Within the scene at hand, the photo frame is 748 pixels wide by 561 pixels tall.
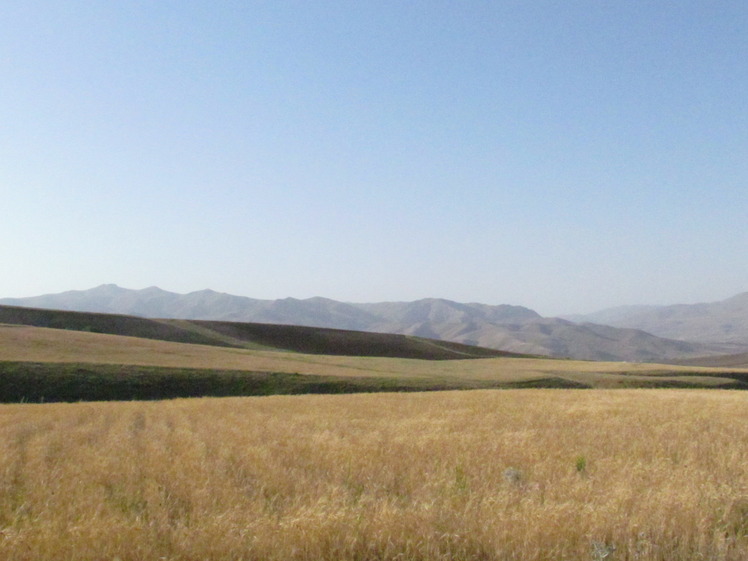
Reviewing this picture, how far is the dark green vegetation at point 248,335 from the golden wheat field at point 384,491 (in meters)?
74.9

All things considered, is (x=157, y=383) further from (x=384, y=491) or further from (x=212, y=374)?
(x=384, y=491)

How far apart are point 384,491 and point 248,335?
314 ft

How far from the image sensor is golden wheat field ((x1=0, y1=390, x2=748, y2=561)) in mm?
5871

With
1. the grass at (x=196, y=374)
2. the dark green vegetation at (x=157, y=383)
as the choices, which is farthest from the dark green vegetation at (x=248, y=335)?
the dark green vegetation at (x=157, y=383)

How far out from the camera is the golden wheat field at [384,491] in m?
5.87

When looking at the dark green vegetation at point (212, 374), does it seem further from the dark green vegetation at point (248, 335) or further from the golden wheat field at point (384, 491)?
the dark green vegetation at point (248, 335)

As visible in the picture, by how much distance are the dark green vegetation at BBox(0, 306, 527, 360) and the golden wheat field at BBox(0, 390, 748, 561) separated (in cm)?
7494

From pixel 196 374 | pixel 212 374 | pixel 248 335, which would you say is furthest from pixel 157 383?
pixel 248 335

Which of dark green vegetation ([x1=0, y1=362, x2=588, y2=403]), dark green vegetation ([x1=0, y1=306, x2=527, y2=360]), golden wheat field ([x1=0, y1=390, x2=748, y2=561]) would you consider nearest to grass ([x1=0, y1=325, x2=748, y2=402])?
dark green vegetation ([x1=0, y1=362, x2=588, y2=403])

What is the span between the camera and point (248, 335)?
101 metres

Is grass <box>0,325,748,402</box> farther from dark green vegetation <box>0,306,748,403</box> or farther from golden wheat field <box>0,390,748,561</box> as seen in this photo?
golden wheat field <box>0,390,748,561</box>

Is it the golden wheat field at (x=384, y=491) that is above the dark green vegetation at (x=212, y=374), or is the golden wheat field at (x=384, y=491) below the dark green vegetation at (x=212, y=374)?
above

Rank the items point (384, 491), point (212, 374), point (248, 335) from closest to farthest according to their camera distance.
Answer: point (384, 491) → point (212, 374) → point (248, 335)

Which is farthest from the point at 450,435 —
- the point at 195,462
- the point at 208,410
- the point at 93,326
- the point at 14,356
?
the point at 93,326
